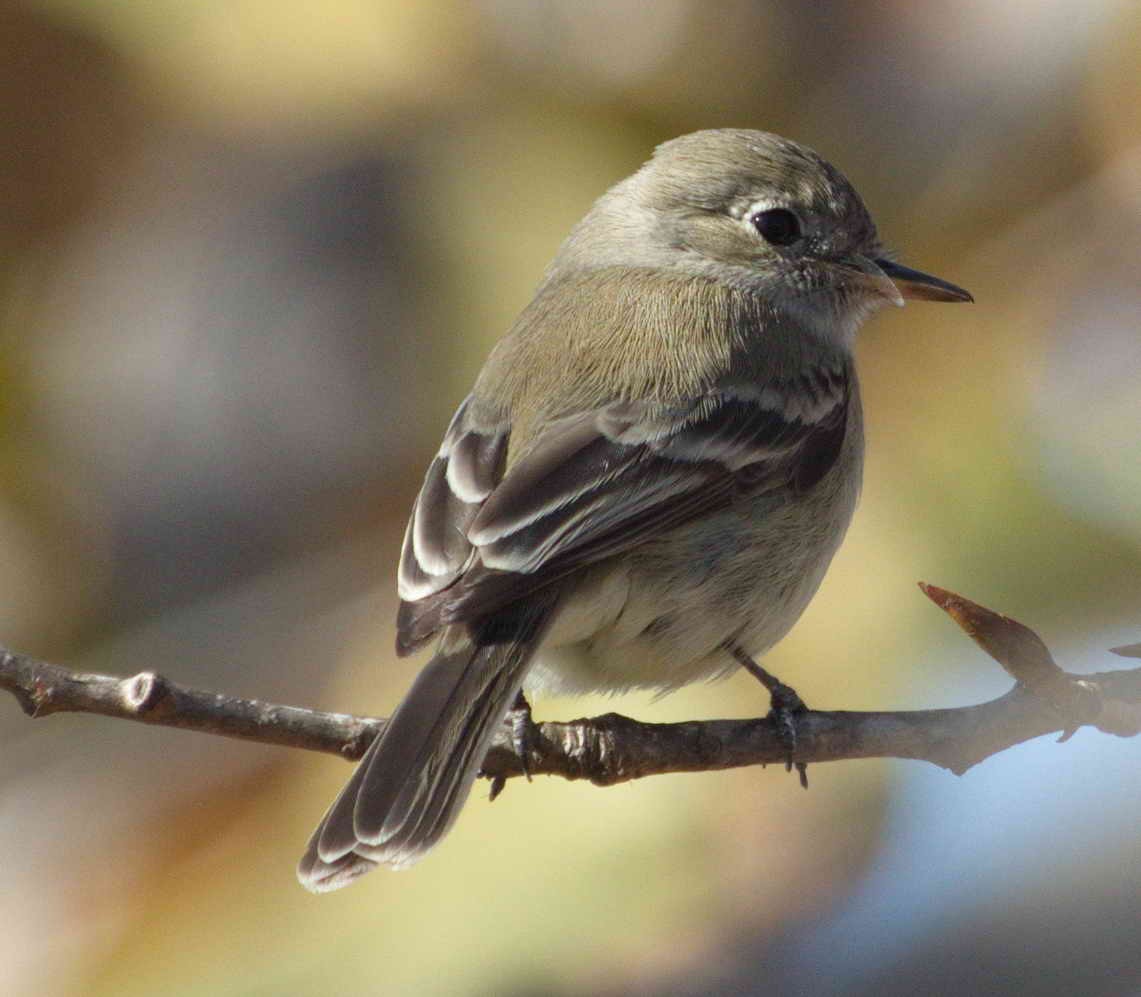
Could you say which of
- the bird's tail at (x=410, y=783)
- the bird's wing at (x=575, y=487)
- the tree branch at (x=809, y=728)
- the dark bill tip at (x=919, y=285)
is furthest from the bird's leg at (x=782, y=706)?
the dark bill tip at (x=919, y=285)

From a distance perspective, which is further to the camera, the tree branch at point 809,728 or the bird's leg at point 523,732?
the bird's leg at point 523,732

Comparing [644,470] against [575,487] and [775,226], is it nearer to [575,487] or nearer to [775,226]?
[575,487]

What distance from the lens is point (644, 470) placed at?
275 cm

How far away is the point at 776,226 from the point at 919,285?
34 centimetres

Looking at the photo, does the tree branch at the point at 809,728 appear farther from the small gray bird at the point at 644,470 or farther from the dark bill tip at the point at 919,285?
the dark bill tip at the point at 919,285

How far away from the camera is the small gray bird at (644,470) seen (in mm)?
2473

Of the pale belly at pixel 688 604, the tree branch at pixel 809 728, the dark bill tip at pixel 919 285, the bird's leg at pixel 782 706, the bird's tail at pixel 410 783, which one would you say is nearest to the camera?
the tree branch at pixel 809 728

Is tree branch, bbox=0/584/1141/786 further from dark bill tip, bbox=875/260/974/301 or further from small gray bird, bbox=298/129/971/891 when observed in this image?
dark bill tip, bbox=875/260/974/301

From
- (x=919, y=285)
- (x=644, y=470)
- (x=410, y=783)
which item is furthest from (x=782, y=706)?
(x=919, y=285)

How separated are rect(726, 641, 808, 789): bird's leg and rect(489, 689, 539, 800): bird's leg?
42 centimetres

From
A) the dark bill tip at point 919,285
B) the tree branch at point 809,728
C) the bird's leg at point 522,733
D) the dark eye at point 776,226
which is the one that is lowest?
the bird's leg at point 522,733

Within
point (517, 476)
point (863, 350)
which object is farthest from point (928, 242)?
point (517, 476)

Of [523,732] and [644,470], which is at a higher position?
[644,470]

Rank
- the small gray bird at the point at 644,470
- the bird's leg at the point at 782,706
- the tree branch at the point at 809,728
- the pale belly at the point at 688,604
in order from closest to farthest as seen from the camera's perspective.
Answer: the tree branch at the point at 809,728, the small gray bird at the point at 644,470, the bird's leg at the point at 782,706, the pale belly at the point at 688,604
